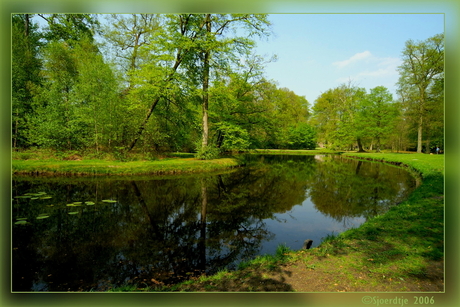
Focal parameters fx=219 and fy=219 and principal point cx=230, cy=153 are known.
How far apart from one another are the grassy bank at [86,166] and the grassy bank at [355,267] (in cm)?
1198

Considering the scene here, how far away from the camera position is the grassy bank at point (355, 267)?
10.3 feet

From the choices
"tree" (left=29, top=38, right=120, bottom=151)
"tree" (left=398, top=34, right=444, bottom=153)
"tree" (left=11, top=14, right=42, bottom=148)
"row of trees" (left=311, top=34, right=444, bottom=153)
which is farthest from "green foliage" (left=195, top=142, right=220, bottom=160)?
"tree" (left=398, top=34, right=444, bottom=153)

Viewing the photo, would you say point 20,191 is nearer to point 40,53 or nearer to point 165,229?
point 165,229

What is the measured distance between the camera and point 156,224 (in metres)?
6.52

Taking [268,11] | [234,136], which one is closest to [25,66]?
[234,136]

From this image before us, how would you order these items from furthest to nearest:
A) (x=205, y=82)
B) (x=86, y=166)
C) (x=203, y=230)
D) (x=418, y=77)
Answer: (x=418, y=77) → (x=205, y=82) → (x=86, y=166) → (x=203, y=230)

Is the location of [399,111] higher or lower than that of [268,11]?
higher

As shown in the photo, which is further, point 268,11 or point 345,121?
point 345,121

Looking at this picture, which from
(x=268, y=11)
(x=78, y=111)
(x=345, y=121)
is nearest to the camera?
(x=268, y=11)

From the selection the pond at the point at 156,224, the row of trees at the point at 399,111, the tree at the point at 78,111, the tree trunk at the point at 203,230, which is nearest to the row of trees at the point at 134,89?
the tree at the point at 78,111

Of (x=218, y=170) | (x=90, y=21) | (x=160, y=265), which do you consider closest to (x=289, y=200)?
(x=160, y=265)

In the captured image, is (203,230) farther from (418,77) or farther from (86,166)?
(418,77)

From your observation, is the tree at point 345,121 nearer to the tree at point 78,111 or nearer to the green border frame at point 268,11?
the tree at point 78,111

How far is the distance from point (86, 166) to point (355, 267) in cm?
1496
